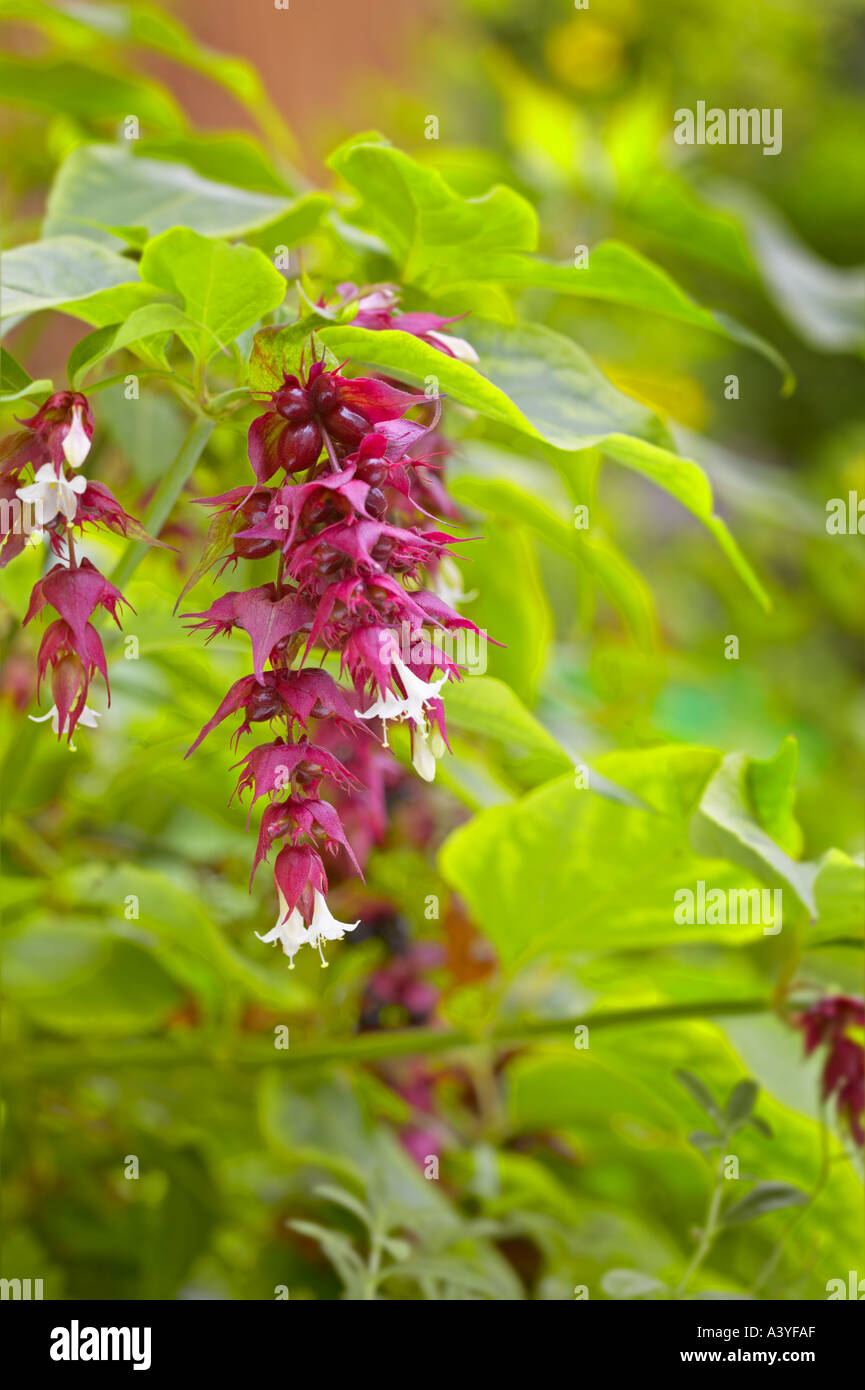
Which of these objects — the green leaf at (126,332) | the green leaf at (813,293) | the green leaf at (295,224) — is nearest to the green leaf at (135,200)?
the green leaf at (295,224)

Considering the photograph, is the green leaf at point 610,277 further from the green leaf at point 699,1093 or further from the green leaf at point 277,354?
the green leaf at point 699,1093

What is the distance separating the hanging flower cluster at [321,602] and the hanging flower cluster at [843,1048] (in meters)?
0.20

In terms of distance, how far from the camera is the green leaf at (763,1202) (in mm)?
354

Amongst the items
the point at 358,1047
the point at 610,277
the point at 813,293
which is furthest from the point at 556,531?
the point at 813,293

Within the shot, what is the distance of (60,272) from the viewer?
0.91 ft

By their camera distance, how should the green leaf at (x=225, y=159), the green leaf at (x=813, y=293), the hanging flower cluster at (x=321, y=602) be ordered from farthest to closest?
the green leaf at (x=813, y=293)
the green leaf at (x=225, y=159)
the hanging flower cluster at (x=321, y=602)

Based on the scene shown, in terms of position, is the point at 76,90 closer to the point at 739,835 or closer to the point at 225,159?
the point at 225,159

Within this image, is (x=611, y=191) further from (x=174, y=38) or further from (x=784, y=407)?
(x=784, y=407)

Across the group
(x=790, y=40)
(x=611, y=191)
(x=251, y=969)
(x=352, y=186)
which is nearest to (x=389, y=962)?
(x=251, y=969)

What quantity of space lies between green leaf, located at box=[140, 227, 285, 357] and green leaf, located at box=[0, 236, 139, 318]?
13mm

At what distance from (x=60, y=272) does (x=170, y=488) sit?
56 mm

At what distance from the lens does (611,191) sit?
75 centimetres

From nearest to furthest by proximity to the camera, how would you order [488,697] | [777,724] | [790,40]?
1. [488,697]
2. [777,724]
3. [790,40]

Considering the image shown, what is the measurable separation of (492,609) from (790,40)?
202 centimetres
